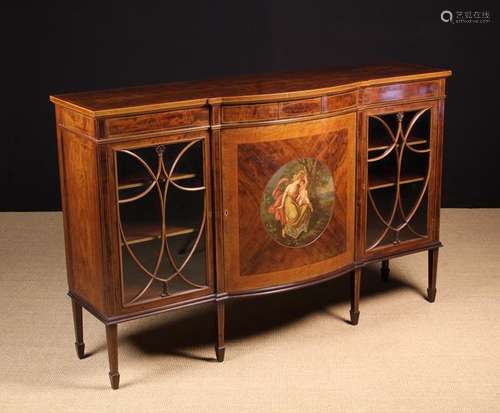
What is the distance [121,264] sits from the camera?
341 centimetres

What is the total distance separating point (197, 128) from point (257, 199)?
38 centimetres

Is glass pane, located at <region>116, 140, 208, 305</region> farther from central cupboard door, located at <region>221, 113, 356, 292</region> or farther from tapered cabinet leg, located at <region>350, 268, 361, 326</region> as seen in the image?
tapered cabinet leg, located at <region>350, 268, 361, 326</region>

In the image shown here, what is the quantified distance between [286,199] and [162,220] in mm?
504

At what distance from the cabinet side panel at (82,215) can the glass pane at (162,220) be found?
0.30 ft

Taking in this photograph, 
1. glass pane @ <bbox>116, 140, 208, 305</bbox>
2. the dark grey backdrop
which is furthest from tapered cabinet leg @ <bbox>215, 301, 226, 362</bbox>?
the dark grey backdrop

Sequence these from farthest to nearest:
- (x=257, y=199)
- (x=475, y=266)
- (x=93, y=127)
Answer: (x=475, y=266)
(x=257, y=199)
(x=93, y=127)

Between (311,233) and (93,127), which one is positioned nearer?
(93,127)

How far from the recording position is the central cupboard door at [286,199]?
11.6ft

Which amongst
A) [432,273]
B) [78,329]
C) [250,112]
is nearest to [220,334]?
[78,329]

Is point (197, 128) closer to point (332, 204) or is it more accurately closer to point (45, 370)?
point (332, 204)

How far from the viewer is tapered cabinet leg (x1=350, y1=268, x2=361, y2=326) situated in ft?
13.1

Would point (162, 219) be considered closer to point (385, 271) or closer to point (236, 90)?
point (236, 90)

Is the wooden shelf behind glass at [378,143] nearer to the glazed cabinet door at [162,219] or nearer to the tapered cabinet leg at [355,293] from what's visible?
the tapered cabinet leg at [355,293]

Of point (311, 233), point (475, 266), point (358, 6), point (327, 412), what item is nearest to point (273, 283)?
point (311, 233)
